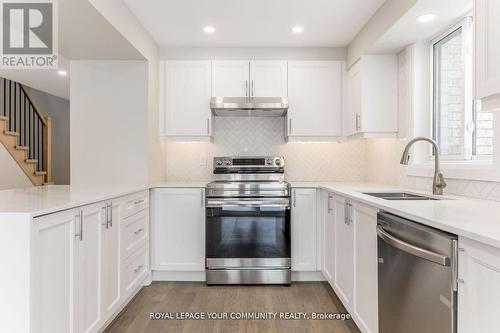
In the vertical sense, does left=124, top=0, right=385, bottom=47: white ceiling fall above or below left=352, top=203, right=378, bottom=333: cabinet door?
above

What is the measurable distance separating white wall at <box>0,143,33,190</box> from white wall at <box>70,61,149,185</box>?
303 centimetres

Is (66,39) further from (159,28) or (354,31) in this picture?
(354,31)

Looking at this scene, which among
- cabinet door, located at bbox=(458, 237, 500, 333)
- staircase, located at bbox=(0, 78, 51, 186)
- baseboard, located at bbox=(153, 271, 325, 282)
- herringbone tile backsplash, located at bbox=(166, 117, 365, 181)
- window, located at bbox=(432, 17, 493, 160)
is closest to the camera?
cabinet door, located at bbox=(458, 237, 500, 333)

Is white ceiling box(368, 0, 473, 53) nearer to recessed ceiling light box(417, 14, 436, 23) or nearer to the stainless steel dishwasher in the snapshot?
recessed ceiling light box(417, 14, 436, 23)

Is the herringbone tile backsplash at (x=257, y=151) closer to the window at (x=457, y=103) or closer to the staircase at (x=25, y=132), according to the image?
the window at (x=457, y=103)

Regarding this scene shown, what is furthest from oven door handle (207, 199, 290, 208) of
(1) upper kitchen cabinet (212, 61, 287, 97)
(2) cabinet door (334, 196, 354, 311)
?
(1) upper kitchen cabinet (212, 61, 287, 97)

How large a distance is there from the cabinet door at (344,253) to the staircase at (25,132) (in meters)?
5.29

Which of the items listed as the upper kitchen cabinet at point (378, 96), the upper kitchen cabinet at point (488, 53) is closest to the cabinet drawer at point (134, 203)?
the upper kitchen cabinet at point (378, 96)

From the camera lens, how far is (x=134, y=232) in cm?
278

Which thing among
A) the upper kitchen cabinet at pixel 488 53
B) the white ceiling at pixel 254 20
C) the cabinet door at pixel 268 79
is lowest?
the upper kitchen cabinet at pixel 488 53

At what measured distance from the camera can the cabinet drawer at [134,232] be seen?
8.34ft

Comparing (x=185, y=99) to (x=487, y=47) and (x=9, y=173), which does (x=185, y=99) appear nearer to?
(x=487, y=47)

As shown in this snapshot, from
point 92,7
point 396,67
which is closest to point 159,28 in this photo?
point 92,7

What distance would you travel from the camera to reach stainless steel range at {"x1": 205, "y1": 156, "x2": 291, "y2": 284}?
3.18 meters
